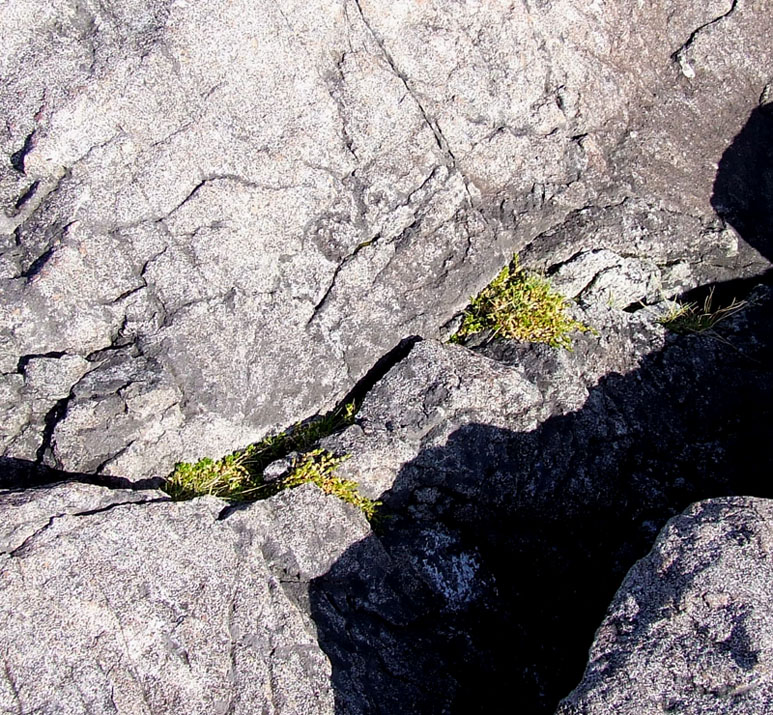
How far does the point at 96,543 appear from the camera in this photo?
2918 millimetres

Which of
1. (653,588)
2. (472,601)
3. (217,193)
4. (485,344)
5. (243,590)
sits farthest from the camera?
(485,344)

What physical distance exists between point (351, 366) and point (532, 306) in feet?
3.24

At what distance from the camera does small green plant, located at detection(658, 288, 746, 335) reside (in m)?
4.45

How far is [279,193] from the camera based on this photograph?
4020 mm

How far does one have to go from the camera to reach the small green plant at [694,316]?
4449mm

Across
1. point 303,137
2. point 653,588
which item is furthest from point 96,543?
point 303,137

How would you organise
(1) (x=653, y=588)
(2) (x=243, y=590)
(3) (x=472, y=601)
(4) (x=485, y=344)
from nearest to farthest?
(1) (x=653, y=588)
(2) (x=243, y=590)
(3) (x=472, y=601)
(4) (x=485, y=344)

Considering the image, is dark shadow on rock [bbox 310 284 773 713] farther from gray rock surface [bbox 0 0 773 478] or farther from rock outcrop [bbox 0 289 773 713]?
gray rock surface [bbox 0 0 773 478]

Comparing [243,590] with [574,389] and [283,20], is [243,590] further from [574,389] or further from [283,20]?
[283,20]

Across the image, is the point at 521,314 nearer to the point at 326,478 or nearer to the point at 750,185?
the point at 326,478

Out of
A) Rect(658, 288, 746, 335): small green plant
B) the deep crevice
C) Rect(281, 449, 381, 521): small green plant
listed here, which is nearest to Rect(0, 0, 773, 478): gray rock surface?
the deep crevice

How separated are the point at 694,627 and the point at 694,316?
90.7 inches

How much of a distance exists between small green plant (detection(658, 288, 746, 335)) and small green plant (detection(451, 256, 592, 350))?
52 cm

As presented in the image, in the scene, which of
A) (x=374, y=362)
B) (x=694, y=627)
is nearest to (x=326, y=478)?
(x=374, y=362)
